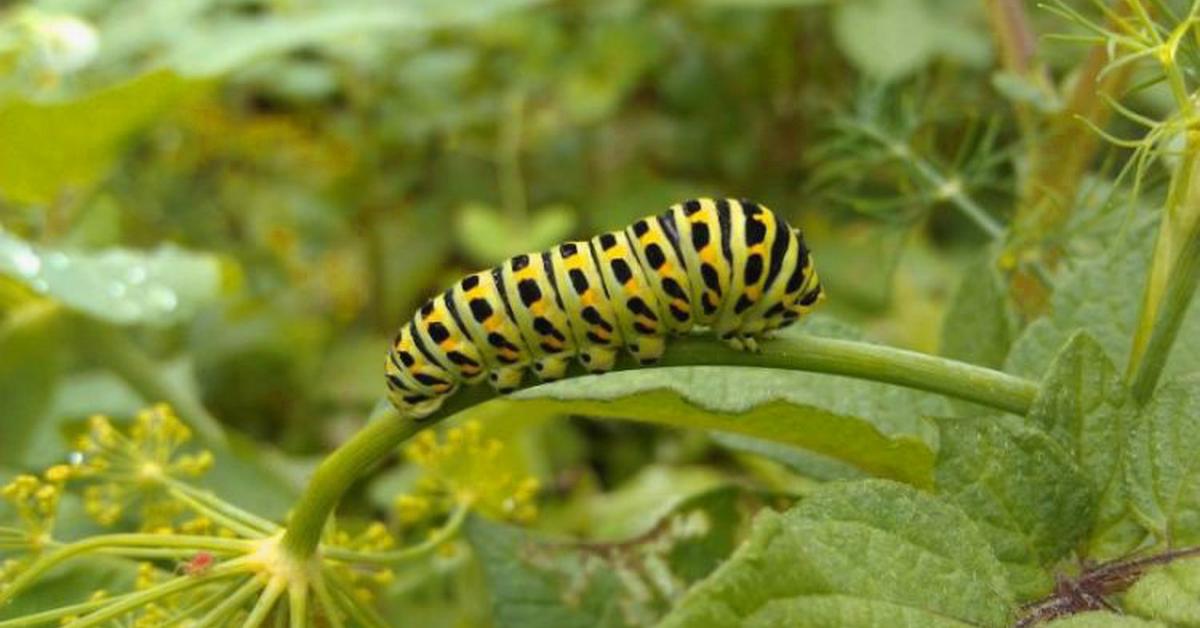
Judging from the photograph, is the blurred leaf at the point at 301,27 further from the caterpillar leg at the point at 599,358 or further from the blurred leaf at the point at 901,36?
the caterpillar leg at the point at 599,358

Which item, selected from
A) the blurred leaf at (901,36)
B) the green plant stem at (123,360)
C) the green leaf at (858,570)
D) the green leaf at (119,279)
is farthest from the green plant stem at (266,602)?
the blurred leaf at (901,36)

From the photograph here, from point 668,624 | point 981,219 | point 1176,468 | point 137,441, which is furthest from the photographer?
point 981,219

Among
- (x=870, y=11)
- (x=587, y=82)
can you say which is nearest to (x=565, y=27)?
(x=587, y=82)

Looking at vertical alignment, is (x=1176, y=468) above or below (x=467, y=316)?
below

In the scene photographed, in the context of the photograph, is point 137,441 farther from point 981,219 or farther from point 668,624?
point 981,219

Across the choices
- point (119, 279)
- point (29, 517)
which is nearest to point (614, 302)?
point (29, 517)

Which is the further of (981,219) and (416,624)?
(416,624)

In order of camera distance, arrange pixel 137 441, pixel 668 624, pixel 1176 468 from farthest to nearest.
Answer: pixel 137 441
pixel 1176 468
pixel 668 624

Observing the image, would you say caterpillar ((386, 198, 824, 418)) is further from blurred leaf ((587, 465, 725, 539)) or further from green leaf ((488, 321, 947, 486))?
blurred leaf ((587, 465, 725, 539))
